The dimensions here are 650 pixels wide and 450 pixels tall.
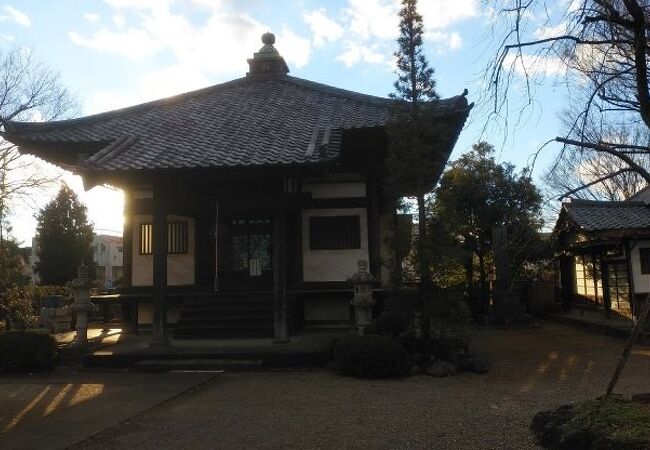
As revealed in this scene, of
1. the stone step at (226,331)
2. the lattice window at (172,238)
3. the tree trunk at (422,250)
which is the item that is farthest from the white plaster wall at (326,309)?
the tree trunk at (422,250)

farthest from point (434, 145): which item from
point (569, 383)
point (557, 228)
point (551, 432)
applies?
point (557, 228)

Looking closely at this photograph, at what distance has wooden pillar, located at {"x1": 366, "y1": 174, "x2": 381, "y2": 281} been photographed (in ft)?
45.7

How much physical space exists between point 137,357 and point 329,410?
529 centimetres

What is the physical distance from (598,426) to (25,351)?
979 cm

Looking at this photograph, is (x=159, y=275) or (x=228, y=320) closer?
(x=159, y=275)

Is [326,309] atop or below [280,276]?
below

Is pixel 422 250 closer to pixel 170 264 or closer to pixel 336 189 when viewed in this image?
pixel 336 189

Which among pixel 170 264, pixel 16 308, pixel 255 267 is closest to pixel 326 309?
pixel 255 267

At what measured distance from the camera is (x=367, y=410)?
23.7ft

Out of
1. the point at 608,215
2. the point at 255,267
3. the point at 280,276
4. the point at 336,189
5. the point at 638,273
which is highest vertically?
the point at 336,189

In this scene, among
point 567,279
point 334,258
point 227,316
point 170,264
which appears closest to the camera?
point 227,316

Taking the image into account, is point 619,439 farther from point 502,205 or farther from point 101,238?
point 101,238

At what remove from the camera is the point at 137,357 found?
10930 millimetres

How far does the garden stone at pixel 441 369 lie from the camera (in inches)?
385
